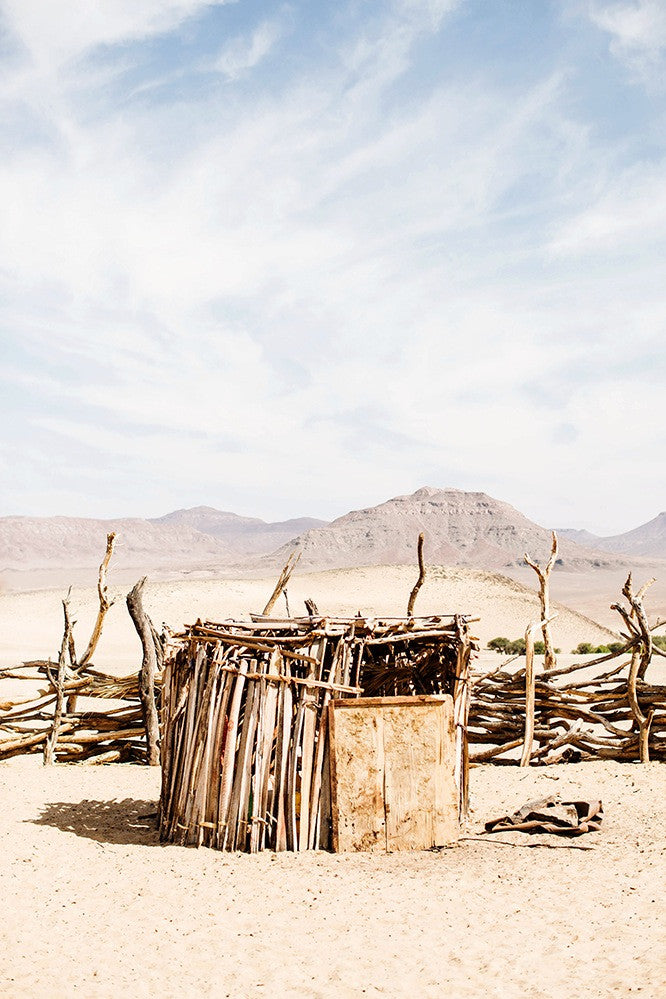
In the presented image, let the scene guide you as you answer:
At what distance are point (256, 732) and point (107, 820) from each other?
192cm

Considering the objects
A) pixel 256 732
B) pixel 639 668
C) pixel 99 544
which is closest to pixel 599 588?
pixel 639 668

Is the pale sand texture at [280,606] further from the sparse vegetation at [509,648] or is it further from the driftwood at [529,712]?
the driftwood at [529,712]

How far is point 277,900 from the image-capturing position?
17.7 ft

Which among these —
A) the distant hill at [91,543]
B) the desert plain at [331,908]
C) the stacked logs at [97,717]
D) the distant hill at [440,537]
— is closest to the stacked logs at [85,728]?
the stacked logs at [97,717]

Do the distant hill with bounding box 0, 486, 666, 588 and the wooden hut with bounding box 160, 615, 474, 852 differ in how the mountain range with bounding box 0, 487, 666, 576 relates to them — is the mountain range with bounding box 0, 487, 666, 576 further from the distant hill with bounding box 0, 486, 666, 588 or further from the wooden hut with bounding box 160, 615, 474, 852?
the wooden hut with bounding box 160, 615, 474, 852

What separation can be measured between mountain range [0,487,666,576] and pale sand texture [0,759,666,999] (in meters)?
78.1

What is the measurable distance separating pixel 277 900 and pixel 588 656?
19.4 meters

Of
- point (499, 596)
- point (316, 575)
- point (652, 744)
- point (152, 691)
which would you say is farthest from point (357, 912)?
point (316, 575)

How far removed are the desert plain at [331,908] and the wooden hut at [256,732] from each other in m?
0.22

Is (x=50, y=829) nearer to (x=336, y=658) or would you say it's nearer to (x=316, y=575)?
(x=336, y=658)

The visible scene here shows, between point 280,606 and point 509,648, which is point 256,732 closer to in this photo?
point 509,648

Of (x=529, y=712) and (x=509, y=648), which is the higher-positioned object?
(x=529, y=712)

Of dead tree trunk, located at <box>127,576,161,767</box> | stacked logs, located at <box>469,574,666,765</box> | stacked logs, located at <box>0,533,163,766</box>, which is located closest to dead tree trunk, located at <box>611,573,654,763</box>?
stacked logs, located at <box>469,574,666,765</box>

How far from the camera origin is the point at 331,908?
5277mm
